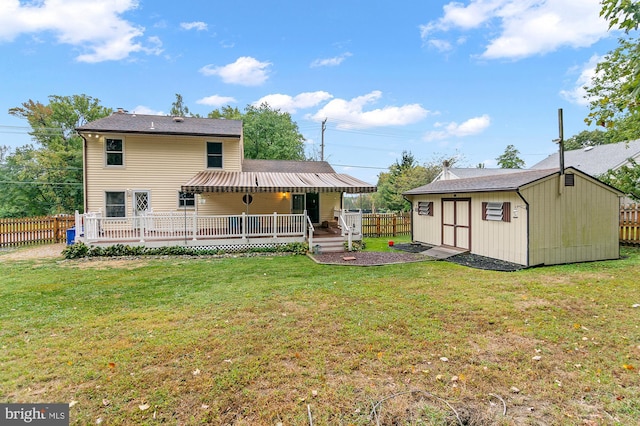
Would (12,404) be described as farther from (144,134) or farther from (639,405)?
(144,134)

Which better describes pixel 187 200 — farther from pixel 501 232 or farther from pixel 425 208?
pixel 501 232

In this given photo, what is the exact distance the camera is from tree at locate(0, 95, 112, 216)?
88.9ft

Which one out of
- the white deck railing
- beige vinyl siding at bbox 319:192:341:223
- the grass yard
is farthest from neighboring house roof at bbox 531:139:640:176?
the white deck railing

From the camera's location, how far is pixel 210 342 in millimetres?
4043

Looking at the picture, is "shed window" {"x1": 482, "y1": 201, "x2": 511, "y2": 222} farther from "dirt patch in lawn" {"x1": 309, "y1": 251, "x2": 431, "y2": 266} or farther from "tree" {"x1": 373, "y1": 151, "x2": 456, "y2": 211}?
"tree" {"x1": 373, "y1": 151, "x2": 456, "y2": 211}

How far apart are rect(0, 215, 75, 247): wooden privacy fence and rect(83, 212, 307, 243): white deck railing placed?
4.77m

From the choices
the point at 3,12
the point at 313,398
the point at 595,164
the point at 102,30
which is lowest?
the point at 313,398

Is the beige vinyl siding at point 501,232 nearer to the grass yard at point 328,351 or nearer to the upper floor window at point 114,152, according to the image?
the grass yard at point 328,351

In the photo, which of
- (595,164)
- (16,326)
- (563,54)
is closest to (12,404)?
(16,326)

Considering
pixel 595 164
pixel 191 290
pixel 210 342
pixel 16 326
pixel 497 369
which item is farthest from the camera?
pixel 595 164

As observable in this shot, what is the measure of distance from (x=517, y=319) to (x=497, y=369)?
1.89 m

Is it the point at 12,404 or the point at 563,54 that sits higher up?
the point at 563,54

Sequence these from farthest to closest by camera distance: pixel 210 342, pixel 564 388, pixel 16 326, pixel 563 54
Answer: pixel 563 54 < pixel 16 326 < pixel 210 342 < pixel 564 388

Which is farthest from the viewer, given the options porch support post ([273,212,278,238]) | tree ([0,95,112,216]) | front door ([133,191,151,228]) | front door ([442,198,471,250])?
tree ([0,95,112,216])
